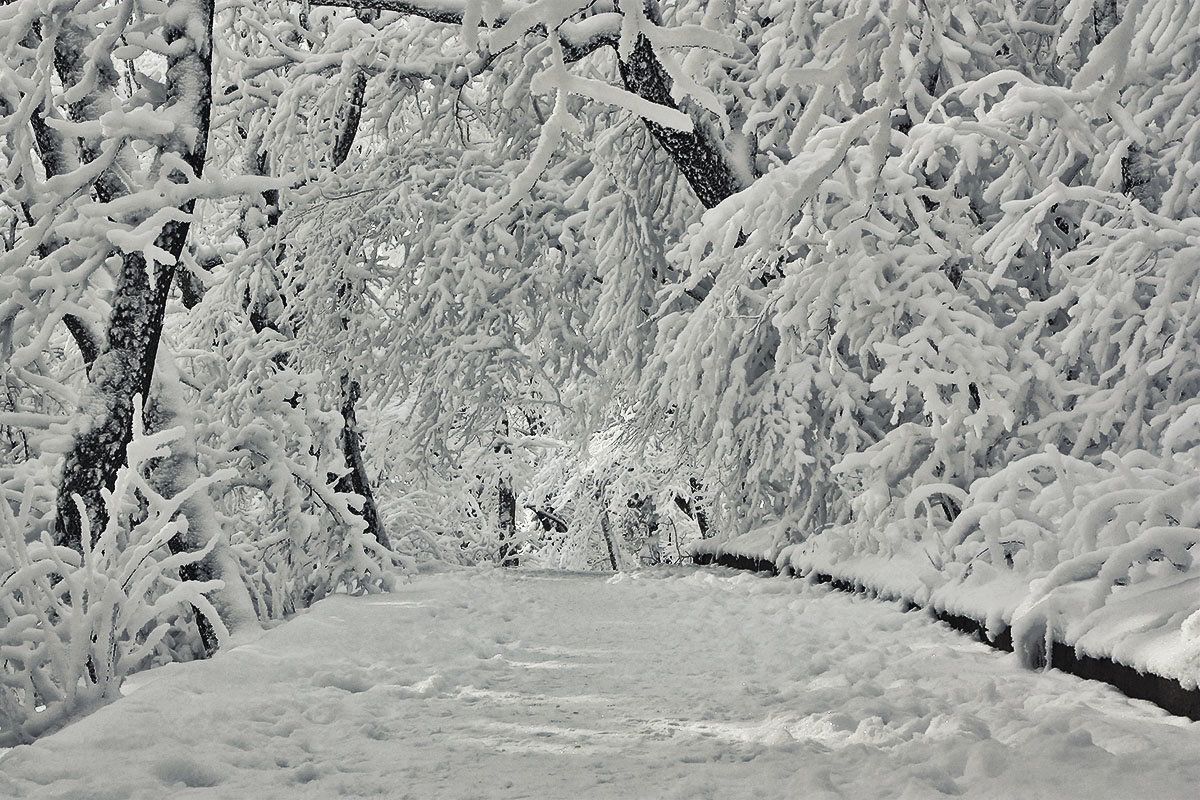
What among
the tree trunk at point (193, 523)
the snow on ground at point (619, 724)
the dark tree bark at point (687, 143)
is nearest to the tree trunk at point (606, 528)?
the dark tree bark at point (687, 143)

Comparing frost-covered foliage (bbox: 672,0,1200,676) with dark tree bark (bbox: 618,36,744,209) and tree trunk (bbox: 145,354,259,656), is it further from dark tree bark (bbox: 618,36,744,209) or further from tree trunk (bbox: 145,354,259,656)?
tree trunk (bbox: 145,354,259,656)

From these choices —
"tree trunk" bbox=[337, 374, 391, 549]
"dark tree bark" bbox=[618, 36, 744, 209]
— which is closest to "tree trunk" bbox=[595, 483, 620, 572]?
"tree trunk" bbox=[337, 374, 391, 549]

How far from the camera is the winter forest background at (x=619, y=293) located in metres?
4.09

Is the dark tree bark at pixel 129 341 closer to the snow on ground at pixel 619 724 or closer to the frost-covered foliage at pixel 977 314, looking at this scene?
the snow on ground at pixel 619 724

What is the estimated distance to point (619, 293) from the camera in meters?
10.2

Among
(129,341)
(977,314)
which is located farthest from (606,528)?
(129,341)

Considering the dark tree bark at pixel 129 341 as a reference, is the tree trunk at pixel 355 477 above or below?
below

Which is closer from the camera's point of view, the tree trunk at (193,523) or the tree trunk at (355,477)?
the tree trunk at (193,523)

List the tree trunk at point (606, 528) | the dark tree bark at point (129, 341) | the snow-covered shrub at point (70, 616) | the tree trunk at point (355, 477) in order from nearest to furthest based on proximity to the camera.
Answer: the snow-covered shrub at point (70, 616), the dark tree bark at point (129, 341), the tree trunk at point (355, 477), the tree trunk at point (606, 528)

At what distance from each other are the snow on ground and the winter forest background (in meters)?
0.44

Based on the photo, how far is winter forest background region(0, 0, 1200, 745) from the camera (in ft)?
13.4

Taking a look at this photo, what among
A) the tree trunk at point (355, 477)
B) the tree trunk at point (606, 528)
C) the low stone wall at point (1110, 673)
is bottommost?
the tree trunk at point (606, 528)

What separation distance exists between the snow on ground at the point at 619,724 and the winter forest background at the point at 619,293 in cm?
44

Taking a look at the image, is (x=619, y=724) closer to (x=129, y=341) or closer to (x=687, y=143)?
(x=129, y=341)
